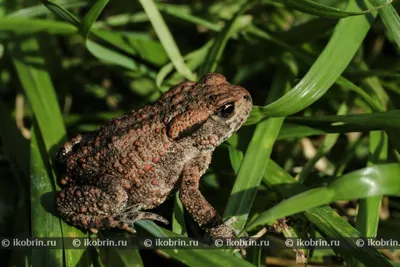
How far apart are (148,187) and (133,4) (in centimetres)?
210

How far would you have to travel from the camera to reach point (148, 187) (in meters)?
2.92

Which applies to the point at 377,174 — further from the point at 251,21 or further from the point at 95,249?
the point at 251,21

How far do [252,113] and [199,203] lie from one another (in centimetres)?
66

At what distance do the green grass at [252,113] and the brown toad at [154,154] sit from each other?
0.14 metres

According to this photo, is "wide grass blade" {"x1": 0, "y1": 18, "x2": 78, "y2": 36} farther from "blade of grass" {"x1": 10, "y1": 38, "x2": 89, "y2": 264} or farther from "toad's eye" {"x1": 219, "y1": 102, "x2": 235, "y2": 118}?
"toad's eye" {"x1": 219, "y1": 102, "x2": 235, "y2": 118}

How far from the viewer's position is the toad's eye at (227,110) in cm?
288

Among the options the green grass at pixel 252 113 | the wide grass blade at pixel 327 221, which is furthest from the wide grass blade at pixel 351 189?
the wide grass blade at pixel 327 221

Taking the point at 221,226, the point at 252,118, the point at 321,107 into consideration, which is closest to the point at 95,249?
the point at 221,226

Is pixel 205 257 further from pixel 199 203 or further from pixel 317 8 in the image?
pixel 317 8

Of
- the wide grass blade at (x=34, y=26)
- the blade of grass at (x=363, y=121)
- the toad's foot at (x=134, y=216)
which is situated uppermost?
the wide grass blade at (x=34, y=26)

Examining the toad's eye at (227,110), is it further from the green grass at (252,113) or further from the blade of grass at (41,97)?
the blade of grass at (41,97)

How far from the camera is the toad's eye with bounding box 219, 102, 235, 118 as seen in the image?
9.46 feet

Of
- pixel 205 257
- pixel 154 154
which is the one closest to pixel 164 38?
pixel 154 154

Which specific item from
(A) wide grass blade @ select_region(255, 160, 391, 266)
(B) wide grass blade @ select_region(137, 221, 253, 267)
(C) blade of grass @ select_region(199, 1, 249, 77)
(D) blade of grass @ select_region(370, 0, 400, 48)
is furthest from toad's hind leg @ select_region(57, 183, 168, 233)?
(D) blade of grass @ select_region(370, 0, 400, 48)
